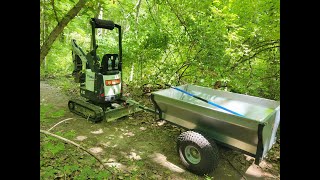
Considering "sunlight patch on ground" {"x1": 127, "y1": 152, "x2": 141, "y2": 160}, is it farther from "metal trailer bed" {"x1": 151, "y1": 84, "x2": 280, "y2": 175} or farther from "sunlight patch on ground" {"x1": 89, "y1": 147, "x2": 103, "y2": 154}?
"metal trailer bed" {"x1": 151, "y1": 84, "x2": 280, "y2": 175}

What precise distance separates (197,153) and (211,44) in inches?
129

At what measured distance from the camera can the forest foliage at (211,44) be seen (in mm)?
5844

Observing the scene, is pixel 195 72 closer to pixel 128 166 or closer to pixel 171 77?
pixel 171 77

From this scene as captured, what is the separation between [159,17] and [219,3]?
2.06 m

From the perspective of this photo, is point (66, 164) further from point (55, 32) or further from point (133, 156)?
point (55, 32)

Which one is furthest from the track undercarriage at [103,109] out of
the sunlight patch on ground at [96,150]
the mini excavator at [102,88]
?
the sunlight patch on ground at [96,150]

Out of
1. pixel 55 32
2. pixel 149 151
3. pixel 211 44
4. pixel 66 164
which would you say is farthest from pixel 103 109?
pixel 211 44

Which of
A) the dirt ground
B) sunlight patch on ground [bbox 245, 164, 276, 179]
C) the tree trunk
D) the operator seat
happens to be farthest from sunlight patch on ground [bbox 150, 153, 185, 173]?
the tree trunk

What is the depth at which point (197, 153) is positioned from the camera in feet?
13.2

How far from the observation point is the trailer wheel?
3.71m

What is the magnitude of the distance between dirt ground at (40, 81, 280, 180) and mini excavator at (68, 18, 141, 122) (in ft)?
0.87
